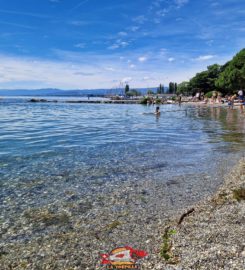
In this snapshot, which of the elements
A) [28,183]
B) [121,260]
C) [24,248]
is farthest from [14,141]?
[121,260]

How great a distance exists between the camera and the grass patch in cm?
575

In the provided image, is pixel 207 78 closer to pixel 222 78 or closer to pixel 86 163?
pixel 222 78

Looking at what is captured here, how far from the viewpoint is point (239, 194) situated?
5.99 meters

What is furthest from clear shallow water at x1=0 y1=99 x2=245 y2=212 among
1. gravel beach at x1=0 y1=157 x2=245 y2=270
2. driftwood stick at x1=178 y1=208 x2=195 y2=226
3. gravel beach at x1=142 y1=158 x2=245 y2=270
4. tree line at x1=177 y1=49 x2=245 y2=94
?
tree line at x1=177 y1=49 x2=245 y2=94

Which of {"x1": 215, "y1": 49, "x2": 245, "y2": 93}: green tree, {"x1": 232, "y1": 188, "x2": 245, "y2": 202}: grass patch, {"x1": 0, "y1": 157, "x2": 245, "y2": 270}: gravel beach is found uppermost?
{"x1": 215, "y1": 49, "x2": 245, "y2": 93}: green tree

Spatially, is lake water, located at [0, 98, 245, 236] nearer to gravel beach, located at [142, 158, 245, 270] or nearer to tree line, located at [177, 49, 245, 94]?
gravel beach, located at [142, 158, 245, 270]

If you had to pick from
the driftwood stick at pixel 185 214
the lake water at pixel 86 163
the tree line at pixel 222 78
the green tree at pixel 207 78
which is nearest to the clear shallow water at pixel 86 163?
the lake water at pixel 86 163

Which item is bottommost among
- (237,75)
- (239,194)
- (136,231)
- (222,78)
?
(136,231)

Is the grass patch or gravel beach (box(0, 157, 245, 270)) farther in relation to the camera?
the grass patch

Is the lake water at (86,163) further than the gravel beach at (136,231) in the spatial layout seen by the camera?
Yes

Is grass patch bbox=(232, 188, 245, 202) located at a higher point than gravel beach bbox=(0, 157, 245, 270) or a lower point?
higher

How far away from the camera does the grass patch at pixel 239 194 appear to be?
5745 millimetres

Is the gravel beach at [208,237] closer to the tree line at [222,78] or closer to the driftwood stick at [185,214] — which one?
the driftwood stick at [185,214]

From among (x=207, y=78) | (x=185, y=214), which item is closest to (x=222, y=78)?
(x=207, y=78)
